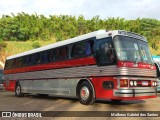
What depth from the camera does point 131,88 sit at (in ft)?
33.4

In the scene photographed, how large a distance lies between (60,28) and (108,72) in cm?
4402

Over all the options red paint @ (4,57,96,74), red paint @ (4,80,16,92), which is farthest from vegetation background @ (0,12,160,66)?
red paint @ (4,57,96,74)

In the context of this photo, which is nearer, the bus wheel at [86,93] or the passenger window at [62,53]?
the bus wheel at [86,93]

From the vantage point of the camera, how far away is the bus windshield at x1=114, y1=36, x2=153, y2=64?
34.5 feet

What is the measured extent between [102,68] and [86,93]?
1.37 m

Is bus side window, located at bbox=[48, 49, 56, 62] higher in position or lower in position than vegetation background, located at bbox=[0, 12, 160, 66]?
lower

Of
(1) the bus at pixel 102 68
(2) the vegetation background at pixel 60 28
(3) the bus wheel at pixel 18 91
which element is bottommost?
(3) the bus wheel at pixel 18 91

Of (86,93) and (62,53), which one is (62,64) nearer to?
(62,53)

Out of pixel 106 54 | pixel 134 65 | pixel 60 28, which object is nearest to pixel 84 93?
pixel 106 54

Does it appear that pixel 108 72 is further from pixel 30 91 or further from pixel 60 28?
pixel 60 28

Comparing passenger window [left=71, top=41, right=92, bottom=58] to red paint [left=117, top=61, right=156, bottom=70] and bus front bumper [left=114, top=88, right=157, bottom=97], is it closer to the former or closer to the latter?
red paint [left=117, top=61, right=156, bottom=70]

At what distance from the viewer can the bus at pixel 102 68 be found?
10.3 metres

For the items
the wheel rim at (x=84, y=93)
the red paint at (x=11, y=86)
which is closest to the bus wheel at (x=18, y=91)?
the red paint at (x=11, y=86)

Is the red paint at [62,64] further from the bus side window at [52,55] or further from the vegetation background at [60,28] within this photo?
the vegetation background at [60,28]
